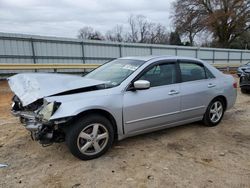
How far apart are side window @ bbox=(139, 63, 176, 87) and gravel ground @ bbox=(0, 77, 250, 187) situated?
107 cm

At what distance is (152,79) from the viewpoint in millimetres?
4504

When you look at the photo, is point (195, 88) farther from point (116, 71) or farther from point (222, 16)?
point (222, 16)

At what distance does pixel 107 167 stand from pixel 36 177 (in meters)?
0.97

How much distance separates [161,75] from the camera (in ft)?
15.3

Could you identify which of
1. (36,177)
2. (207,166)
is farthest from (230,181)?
(36,177)

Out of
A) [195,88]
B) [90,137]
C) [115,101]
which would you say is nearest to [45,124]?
[90,137]

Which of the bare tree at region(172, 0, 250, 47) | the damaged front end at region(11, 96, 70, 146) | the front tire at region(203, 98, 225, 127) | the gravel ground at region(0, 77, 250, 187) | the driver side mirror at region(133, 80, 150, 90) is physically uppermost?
the bare tree at region(172, 0, 250, 47)

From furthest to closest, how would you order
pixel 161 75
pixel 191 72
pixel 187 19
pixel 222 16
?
1. pixel 187 19
2. pixel 222 16
3. pixel 191 72
4. pixel 161 75

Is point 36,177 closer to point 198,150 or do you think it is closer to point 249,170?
point 198,150

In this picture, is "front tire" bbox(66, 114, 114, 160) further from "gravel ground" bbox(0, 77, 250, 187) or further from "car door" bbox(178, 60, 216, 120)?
"car door" bbox(178, 60, 216, 120)

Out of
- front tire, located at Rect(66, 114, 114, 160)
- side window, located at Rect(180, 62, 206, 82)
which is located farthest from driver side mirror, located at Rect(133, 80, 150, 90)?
side window, located at Rect(180, 62, 206, 82)

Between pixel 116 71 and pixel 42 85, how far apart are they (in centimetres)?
138

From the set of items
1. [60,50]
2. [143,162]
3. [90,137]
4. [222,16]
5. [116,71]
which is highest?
[222,16]

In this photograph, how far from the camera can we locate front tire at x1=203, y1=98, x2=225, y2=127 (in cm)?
537
